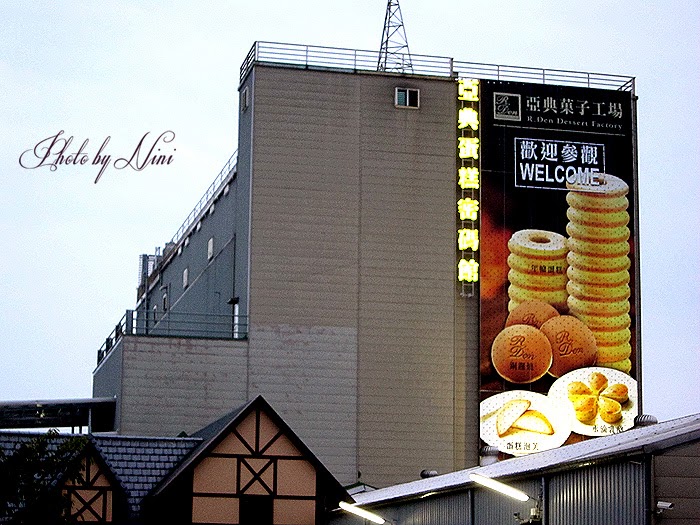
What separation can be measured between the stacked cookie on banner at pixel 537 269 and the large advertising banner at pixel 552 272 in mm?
44

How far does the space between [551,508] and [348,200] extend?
33733 millimetres

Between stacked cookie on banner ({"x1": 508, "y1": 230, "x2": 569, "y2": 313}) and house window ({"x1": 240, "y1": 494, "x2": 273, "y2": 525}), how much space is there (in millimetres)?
19684

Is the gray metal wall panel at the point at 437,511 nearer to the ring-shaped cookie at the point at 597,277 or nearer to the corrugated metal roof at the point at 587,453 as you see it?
the corrugated metal roof at the point at 587,453

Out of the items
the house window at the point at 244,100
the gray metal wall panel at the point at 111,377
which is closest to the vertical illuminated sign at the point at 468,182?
the house window at the point at 244,100

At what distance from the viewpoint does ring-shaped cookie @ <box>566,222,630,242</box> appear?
71.1 m

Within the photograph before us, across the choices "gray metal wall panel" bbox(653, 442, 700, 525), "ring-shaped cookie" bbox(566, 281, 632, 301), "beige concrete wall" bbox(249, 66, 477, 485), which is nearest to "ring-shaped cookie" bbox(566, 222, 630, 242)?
"ring-shaped cookie" bbox(566, 281, 632, 301)

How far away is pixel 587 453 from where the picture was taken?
126 feet

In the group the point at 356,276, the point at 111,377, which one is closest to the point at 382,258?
the point at 356,276

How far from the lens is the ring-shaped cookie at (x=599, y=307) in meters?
70.3

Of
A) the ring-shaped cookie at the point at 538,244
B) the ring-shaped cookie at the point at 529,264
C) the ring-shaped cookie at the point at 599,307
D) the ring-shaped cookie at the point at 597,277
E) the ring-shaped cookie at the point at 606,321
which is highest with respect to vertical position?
the ring-shaped cookie at the point at 538,244

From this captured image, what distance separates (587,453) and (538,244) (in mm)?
32354

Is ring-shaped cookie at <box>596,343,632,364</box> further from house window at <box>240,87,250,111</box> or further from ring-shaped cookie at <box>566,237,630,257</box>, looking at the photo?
house window at <box>240,87,250,111</box>

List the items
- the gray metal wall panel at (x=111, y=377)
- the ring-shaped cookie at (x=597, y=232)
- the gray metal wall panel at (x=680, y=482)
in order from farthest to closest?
the ring-shaped cookie at (x=597, y=232) → the gray metal wall panel at (x=111, y=377) → the gray metal wall panel at (x=680, y=482)

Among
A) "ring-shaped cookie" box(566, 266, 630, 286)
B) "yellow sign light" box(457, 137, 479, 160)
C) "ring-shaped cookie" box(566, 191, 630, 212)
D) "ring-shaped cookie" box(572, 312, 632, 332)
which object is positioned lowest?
"ring-shaped cookie" box(572, 312, 632, 332)
